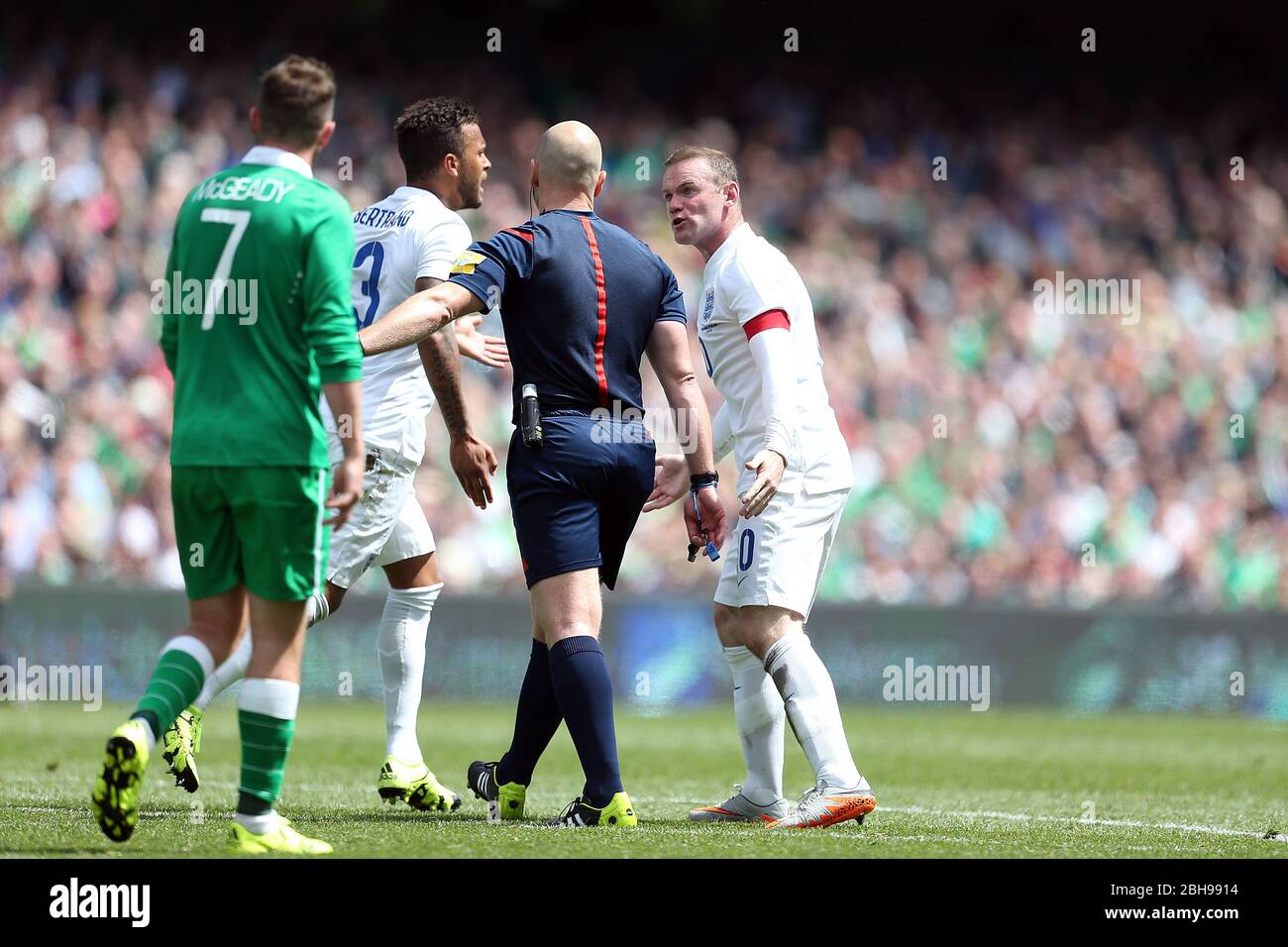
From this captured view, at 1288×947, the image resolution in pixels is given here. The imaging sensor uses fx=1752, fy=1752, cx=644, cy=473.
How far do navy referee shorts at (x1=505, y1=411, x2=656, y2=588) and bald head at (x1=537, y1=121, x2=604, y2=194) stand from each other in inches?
33.5

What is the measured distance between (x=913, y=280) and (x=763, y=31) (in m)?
5.38

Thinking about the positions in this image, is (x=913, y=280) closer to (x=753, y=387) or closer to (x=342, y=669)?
(x=342, y=669)

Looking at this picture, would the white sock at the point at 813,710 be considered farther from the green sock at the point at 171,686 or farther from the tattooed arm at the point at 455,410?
the green sock at the point at 171,686

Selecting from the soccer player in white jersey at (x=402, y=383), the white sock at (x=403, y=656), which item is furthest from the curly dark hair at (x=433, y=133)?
the white sock at (x=403, y=656)

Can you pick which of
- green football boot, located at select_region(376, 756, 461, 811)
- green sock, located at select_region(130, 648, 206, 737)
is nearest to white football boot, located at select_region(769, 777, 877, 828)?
green football boot, located at select_region(376, 756, 461, 811)

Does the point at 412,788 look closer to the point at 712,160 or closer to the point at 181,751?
the point at 181,751

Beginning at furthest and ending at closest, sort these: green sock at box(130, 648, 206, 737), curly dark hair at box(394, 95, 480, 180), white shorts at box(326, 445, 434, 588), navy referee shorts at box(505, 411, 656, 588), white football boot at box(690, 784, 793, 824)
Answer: curly dark hair at box(394, 95, 480, 180) < white shorts at box(326, 445, 434, 588) < white football boot at box(690, 784, 793, 824) < navy referee shorts at box(505, 411, 656, 588) < green sock at box(130, 648, 206, 737)

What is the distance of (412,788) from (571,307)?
2006mm

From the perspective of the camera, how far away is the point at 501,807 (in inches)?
252

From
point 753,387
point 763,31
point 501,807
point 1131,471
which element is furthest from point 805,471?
point 763,31

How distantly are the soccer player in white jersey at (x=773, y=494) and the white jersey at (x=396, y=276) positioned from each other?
900 millimetres

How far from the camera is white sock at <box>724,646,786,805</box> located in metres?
6.61

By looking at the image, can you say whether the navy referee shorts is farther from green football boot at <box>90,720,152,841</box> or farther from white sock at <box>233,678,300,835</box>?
green football boot at <box>90,720,152,841</box>

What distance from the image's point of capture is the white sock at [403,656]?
6961 mm
